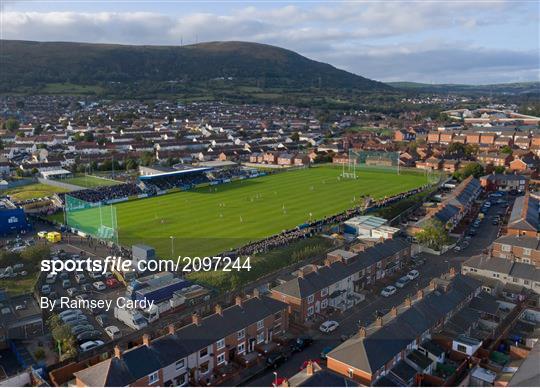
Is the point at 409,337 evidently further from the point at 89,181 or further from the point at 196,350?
the point at 89,181

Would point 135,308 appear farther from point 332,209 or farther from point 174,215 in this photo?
point 332,209

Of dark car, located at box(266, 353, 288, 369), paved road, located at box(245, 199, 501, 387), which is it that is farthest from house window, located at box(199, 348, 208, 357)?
dark car, located at box(266, 353, 288, 369)

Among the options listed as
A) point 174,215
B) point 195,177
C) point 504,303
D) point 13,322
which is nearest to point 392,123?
point 195,177

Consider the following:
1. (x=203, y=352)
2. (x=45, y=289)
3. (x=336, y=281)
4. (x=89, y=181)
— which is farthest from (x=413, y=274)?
(x=89, y=181)

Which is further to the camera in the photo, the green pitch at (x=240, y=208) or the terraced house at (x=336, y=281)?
the green pitch at (x=240, y=208)

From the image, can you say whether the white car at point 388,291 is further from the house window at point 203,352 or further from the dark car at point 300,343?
the house window at point 203,352

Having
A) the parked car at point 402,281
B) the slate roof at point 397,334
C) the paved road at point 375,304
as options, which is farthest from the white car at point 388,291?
the slate roof at point 397,334
